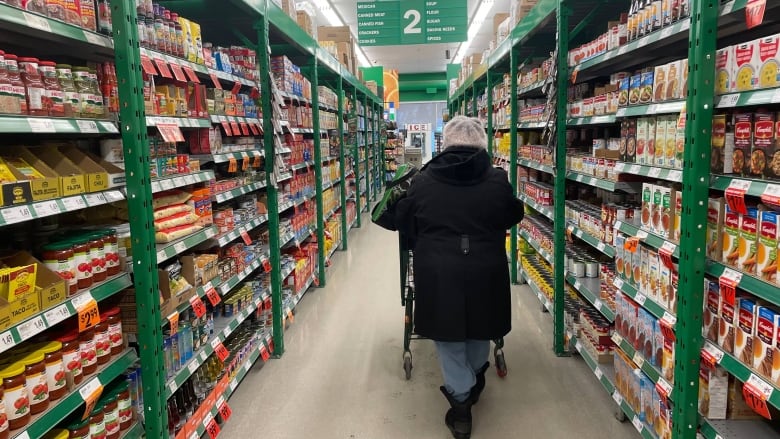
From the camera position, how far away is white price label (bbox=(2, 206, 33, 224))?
163 centimetres

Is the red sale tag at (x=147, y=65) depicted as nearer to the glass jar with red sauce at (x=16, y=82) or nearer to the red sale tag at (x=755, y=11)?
the glass jar with red sauce at (x=16, y=82)

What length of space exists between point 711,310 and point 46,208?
93.2 inches

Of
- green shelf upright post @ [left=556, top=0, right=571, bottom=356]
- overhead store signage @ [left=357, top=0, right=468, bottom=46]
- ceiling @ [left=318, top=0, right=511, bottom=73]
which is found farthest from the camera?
ceiling @ [left=318, top=0, right=511, bottom=73]

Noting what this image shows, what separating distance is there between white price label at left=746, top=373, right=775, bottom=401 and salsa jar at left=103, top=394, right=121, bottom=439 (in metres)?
2.32

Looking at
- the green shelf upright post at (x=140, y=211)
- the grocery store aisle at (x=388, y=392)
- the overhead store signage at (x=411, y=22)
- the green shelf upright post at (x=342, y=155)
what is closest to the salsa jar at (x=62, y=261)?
the green shelf upright post at (x=140, y=211)

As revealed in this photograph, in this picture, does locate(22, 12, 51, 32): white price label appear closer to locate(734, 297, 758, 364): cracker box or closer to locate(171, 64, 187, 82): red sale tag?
locate(171, 64, 187, 82): red sale tag

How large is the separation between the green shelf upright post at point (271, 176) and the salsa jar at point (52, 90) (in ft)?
6.59

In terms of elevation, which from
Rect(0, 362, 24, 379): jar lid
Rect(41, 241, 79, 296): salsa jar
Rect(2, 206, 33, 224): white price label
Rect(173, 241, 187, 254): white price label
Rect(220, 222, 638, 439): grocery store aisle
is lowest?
Rect(220, 222, 638, 439): grocery store aisle

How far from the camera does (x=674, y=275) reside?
93.6 inches

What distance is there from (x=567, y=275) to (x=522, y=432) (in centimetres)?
132

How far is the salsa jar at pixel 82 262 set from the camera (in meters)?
2.04

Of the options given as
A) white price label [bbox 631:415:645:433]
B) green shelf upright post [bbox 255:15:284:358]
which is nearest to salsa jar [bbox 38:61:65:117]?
green shelf upright post [bbox 255:15:284:358]

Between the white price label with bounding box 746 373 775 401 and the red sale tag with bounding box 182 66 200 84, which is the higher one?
the red sale tag with bounding box 182 66 200 84

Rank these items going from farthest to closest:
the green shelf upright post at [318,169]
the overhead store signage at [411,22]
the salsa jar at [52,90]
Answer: the overhead store signage at [411,22], the green shelf upright post at [318,169], the salsa jar at [52,90]
